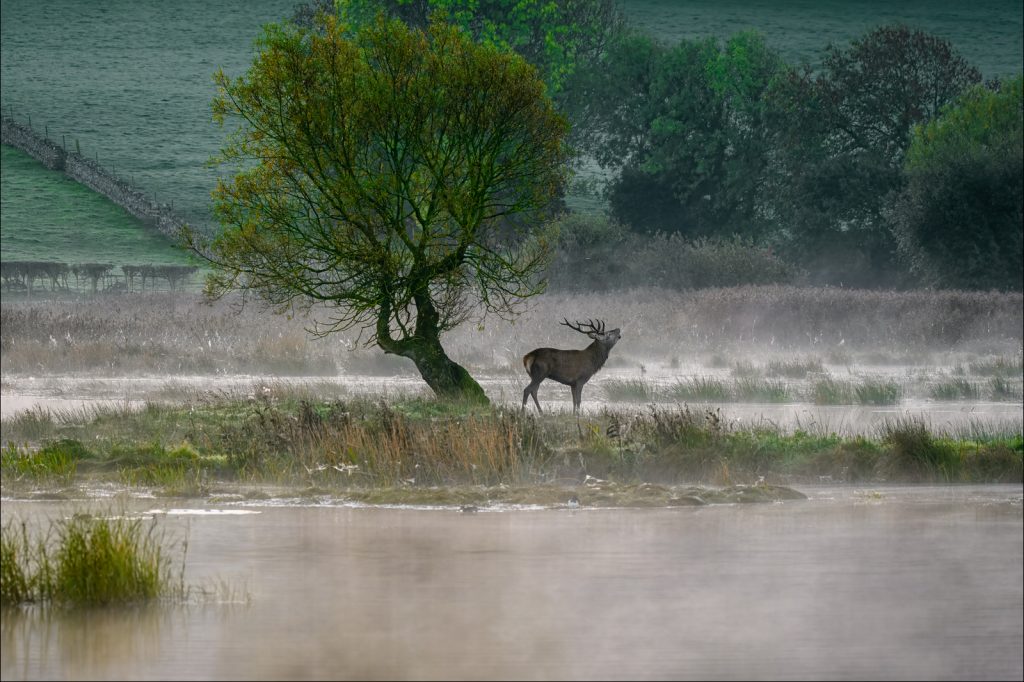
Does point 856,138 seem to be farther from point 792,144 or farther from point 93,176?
point 93,176

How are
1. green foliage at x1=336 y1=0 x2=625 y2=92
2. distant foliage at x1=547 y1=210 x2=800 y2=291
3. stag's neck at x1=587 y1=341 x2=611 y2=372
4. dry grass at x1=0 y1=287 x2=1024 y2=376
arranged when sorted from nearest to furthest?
stag's neck at x1=587 y1=341 x2=611 y2=372 < dry grass at x1=0 y1=287 x2=1024 y2=376 < distant foliage at x1=547 y1=210 x2=800 y2=291 < green foliage at x1=336 y1=0 x2=625 y2=92

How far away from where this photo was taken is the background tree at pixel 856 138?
224 ft

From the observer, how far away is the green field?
3450 inches

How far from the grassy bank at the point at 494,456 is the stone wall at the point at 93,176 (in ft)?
232

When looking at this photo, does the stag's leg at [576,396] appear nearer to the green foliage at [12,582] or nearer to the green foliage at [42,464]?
the green foliage at [42,464]

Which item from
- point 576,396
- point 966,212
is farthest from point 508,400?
point 966,212

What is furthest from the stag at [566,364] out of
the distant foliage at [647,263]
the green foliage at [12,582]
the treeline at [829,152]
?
the treeline at [829,152]

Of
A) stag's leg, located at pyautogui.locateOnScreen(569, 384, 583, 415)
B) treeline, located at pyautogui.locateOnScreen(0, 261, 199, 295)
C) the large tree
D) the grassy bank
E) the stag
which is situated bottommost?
the grassy bank

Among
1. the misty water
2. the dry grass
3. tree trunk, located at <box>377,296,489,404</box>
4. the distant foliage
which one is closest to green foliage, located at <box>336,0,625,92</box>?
the distant foliage

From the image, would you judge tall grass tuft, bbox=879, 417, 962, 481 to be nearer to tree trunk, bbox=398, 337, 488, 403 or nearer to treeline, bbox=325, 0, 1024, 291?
tree trunk, bbox=398, 337, 488, 403

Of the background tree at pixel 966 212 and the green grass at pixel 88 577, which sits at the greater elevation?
the background tree at pixel 966 212

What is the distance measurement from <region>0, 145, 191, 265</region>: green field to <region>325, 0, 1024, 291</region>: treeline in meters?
17.1

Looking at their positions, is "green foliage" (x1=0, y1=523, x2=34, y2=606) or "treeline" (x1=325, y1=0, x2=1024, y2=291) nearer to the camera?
"green foliage" (x1=0, y1=523, x2=34, y2=606)

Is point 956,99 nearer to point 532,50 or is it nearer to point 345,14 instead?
point 532,50
